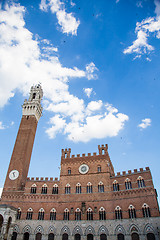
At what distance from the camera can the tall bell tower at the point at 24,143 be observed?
42.2m

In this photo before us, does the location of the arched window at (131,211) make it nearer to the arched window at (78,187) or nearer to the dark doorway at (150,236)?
the dark doorway at (150,236)

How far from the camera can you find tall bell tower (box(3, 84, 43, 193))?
42.2 metres

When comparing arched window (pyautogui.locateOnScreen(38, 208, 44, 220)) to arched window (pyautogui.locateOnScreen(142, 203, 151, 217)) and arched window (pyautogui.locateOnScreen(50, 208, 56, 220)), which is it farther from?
arched window (pyautogui.locateOnScreen(142, 203, 151, 217))

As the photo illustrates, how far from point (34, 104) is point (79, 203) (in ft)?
101

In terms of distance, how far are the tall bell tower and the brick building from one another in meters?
0.23

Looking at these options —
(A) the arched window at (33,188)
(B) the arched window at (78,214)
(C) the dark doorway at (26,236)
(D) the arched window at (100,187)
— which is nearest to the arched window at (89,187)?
(D) the arched window at (100,187)

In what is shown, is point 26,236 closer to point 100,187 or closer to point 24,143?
point 100,187

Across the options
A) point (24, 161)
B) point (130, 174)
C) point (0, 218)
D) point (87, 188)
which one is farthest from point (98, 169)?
point (0, 218)

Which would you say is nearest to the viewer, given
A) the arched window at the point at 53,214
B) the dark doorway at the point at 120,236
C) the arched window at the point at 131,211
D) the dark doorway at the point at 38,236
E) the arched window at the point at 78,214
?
the dark doorway at the point at 120,236

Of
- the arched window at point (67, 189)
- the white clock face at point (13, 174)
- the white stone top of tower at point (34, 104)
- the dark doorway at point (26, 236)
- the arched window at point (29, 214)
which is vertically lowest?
the dark doorway at point (26, 236)

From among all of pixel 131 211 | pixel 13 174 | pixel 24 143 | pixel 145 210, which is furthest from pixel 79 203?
pixel 24 143

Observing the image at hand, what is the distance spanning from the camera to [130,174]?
3722 centimetres

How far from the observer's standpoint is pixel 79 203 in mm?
38312

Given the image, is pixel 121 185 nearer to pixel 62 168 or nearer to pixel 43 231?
pixel 62 168
